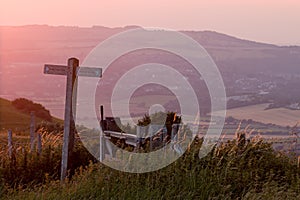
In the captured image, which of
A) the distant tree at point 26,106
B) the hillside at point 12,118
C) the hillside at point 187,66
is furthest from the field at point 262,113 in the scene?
the distant tree at point 26,106

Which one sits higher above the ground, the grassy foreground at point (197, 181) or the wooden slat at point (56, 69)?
the wooden slat at point (56, 69)

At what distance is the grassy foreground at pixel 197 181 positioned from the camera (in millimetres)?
10523

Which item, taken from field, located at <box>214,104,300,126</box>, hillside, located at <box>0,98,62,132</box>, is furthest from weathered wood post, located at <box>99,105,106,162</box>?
hillside, located at <box>0,98,62,132</box>

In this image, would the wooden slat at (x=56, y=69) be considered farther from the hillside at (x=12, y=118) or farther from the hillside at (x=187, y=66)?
the hillside at (x=12, y=118)

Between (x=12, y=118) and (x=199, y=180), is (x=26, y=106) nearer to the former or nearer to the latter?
(x=12, y=118)

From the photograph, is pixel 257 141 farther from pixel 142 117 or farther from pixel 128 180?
pixel 142 117

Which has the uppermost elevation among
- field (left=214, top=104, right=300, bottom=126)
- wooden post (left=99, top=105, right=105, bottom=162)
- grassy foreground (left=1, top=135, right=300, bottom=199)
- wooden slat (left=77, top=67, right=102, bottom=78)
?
wooden slat (left=77, top=67, right=102, bottom=78)

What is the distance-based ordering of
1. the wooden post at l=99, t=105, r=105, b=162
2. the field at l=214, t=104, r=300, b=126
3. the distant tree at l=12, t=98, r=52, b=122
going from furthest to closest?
the distant tree at l=12, t=98, r=52, b=122 → the field at l=214, t=104, r=300, b=126 → the wooden post at l=99, t=105, r=105, b=162

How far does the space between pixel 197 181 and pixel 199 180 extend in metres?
0.08

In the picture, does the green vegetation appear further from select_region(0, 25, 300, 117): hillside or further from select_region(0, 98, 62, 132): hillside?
select_region(0, 98, 62, 132): hillside

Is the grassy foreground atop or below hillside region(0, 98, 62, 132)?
below

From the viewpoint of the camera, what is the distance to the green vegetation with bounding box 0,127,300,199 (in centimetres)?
1053

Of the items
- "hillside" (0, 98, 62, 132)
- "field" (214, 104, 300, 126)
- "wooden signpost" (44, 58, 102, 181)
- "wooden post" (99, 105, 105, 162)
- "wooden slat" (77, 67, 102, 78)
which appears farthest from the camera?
"hillside" (0, 98, 62, 132)

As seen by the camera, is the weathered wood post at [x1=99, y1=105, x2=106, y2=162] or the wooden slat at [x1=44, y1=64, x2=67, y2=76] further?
the weathered wood post at [x1=99, y1=105, x2=106, y2=162]
